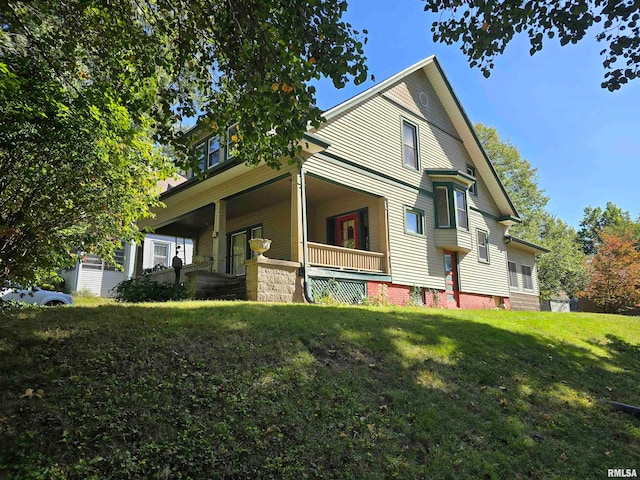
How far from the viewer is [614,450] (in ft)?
14.8

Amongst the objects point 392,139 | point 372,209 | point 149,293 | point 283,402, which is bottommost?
point 283,402

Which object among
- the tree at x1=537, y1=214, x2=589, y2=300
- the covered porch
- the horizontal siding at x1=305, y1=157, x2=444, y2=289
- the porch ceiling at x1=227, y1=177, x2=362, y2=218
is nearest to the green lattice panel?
the covered porch

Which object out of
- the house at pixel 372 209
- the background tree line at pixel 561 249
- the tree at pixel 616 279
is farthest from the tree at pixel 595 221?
the house at pixel 372 209

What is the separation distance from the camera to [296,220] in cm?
1112

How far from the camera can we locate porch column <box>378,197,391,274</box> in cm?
1322

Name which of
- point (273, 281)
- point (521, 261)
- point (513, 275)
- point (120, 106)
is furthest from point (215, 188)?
point (521, 261)

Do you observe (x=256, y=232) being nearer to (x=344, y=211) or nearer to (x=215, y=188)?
Result: (x=215, y=188)

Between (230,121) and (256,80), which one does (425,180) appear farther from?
(256,80)

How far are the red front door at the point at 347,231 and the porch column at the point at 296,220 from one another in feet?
12.2

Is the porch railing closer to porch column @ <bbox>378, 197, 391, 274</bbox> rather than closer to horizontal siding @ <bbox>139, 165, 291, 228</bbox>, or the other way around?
porch column @ <bbox>378, 197, 391, 274</bbox>

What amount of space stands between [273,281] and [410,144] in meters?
8.71

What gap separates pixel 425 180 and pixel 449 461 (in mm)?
13097

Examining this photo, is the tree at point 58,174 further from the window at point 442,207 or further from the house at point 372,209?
the window at point 442,207

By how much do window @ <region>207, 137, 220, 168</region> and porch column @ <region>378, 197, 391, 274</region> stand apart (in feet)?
20.7
